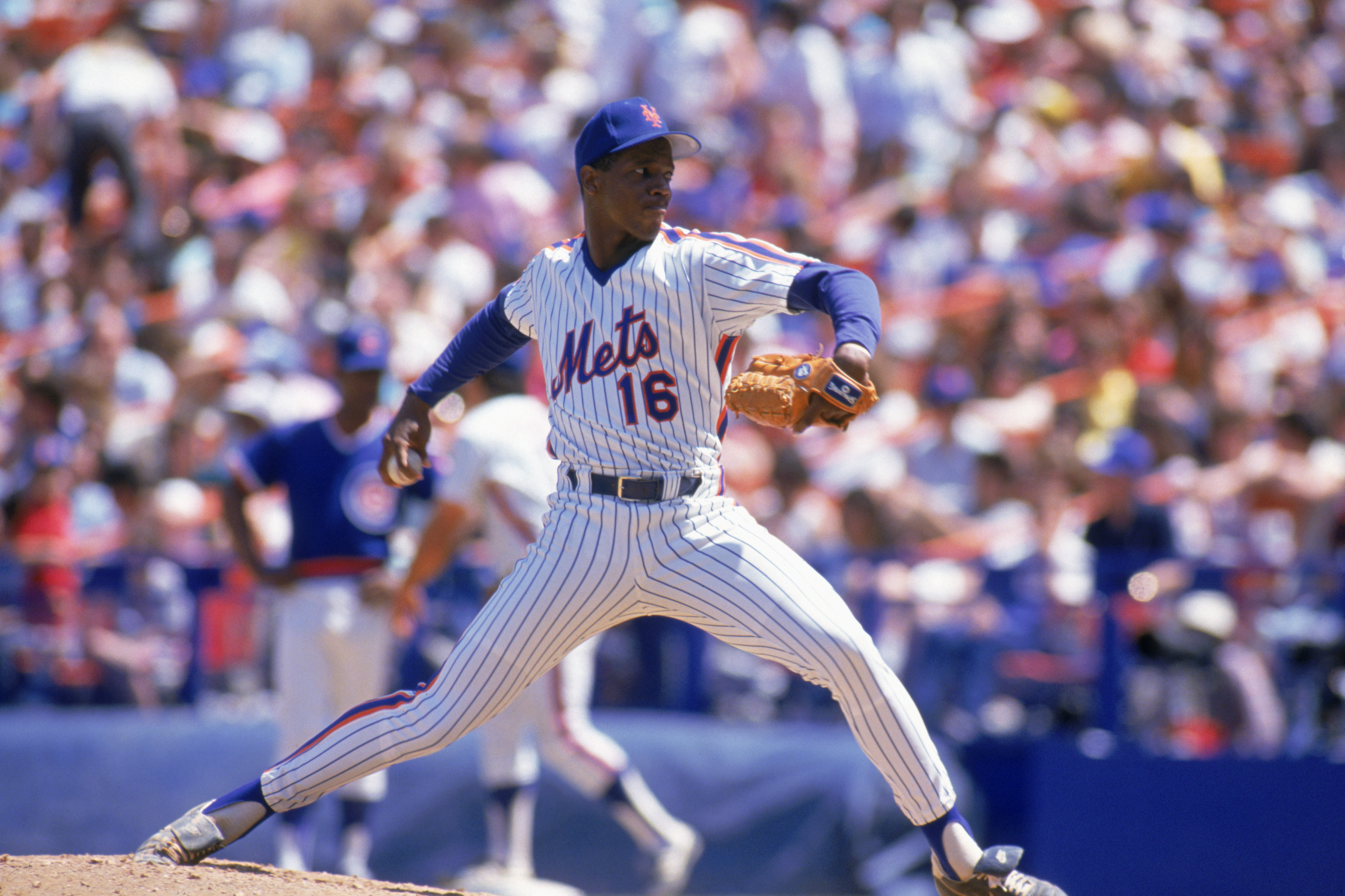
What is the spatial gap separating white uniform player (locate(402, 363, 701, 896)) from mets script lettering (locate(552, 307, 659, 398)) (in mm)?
1952

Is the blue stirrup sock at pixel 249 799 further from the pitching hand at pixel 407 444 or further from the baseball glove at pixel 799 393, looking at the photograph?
the baseball glove at pixel 799 393

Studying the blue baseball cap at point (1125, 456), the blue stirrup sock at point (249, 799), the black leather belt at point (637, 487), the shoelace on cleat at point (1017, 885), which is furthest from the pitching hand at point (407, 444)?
the blue baseball cap at point (1125, 456)

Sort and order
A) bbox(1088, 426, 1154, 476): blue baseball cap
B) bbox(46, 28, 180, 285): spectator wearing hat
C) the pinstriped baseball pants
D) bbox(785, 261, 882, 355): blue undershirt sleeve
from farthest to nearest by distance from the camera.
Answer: bbox(46, 28, 180, 285): spectator wearing hat, bbox(1088, 426, 1154, 476): blue baseball cap, the pinstriped baseball pants, bbox(785, 261, 882, 355): blue undershirt sleeve

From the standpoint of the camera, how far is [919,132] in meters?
11.1

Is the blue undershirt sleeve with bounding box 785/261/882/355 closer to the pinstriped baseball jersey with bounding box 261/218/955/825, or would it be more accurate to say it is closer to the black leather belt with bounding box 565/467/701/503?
the pinstriped baseball jersey with bounding box 261/218/955/825

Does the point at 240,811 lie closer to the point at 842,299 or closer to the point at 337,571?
the point at 842,299

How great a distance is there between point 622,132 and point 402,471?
A: 105cm

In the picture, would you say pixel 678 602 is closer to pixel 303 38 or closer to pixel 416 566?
pixel 416 566

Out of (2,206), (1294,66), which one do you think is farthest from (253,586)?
(1294,66)

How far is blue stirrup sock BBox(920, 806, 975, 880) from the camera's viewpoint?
3447 millimetres

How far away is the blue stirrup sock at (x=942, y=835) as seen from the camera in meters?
3.45

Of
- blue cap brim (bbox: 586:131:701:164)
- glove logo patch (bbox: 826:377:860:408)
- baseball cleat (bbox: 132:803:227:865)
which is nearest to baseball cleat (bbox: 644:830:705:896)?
baseball cleat (bbox: 132:803:227:865)

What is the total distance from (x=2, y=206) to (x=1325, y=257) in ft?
29.9

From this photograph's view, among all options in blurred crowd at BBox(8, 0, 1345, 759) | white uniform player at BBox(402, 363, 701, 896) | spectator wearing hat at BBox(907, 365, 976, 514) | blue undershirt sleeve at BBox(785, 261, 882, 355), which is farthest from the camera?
spectator wearing hat at BBox(907, 365, 976, 514)
